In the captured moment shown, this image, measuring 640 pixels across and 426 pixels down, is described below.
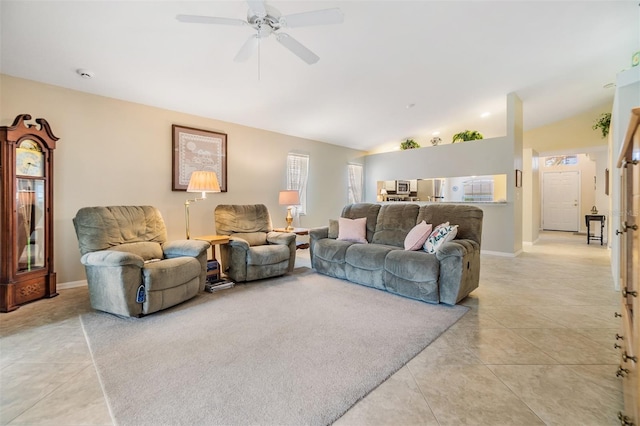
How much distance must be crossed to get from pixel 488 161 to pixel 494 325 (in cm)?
411

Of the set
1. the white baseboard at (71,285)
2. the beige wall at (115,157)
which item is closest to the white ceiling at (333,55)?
the beige wall at (115,157)

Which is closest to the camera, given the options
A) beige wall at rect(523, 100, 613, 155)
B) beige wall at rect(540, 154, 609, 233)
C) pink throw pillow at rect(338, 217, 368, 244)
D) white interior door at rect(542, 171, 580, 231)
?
pink throw pillow at rect(338, 217, 368, 244)

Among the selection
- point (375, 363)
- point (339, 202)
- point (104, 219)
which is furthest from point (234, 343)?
point (339, 202)

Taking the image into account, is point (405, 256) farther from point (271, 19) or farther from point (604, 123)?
point (604, 123)

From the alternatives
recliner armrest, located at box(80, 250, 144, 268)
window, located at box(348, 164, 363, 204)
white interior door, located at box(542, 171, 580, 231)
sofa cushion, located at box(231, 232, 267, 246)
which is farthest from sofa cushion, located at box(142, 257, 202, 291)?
white interior door, located at box(542, 171, 580, 231)

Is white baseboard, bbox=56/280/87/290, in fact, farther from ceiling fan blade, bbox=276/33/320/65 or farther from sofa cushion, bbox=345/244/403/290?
ceiling fan blade, bbox=276/33/320/65

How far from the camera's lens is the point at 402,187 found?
7.03 meters

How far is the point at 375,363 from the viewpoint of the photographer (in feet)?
5.94

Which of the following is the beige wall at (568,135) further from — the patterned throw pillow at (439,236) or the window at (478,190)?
the patterned throw pillow at (439,236)

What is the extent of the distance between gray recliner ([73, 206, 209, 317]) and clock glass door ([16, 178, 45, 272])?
0.55 metres

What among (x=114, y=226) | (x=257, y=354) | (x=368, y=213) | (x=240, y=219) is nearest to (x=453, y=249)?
(x=368, y=213)

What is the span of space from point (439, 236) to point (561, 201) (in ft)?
28.1

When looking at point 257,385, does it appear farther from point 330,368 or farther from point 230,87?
point 230,87

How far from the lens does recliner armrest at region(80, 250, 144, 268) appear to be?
7.93 feet
